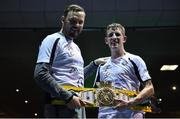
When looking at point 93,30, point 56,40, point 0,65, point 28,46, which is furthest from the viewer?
point 0,65

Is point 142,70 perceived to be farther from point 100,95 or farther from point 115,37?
point 100,95

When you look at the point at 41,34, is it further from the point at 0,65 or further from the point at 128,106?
the point at 128,106

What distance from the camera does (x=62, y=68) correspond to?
2.91 m

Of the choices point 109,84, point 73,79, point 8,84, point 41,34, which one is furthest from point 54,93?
point 8,84

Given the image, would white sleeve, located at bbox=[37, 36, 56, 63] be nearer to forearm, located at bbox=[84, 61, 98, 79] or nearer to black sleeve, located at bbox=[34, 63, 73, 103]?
black sleeve, located at bbox=[34, 63, 73, 103]

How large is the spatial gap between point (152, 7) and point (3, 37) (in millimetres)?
3830

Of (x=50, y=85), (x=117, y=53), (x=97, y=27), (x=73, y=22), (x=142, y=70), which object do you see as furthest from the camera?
(x=97, y=27)

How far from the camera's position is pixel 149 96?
10.8ft

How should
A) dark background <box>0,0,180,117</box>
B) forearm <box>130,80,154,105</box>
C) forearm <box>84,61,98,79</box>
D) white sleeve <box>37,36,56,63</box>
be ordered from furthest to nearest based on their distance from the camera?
dark background <box>0,0,180,117</box>, forearm <box>84,61,98,79</box>, forearm <box>130,80,154,105</box>, white sleeve <box>37,36,56,63</box>

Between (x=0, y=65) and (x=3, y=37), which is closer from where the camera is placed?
(x=3, y=37)

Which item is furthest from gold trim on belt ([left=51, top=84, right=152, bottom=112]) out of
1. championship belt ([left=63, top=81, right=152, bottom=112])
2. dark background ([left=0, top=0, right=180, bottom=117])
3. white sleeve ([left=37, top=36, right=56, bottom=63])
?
dark background ([left=0, top=0, right=180, bottom=117])

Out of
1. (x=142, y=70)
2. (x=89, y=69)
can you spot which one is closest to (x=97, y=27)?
(x=89, y=69)

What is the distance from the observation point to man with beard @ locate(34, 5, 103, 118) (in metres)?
2.71

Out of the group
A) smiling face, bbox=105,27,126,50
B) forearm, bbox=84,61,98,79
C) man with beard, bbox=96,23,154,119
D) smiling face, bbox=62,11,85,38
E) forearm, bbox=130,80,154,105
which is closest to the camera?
smiling face, bbox=62,11,85,38
